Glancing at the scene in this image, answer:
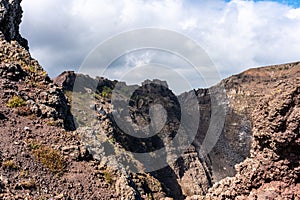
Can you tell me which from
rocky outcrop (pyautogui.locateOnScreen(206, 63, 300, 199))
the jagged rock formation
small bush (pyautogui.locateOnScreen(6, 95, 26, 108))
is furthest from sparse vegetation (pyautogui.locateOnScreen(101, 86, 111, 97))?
rocky outcrop (pyautogui.locateOnScreen(206, 63, 300, 199))

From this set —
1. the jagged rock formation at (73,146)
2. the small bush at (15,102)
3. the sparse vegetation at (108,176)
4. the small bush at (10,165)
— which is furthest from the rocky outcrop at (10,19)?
the sparse vegetation at (108,176)

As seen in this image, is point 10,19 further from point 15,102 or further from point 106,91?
point 106,91

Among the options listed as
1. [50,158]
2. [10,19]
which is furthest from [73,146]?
[10,19]

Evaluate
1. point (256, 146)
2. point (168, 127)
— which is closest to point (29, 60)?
point (256, 146)

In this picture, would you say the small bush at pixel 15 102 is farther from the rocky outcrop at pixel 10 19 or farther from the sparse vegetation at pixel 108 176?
the rocky outcrop at pixel 10 19

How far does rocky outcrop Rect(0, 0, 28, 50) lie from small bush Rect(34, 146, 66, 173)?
313 inches

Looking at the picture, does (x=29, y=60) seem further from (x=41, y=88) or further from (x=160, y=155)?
(x=160, y=155)

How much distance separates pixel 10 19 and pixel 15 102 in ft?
21.4

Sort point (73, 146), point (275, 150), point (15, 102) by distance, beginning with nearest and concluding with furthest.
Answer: point (275, 150)
point (73, 146)
point (15, 102)

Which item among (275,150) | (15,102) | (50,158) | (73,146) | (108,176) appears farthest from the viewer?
(15,102)

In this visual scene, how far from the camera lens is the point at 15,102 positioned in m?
12.7

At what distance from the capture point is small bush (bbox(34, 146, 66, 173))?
11.0 meters

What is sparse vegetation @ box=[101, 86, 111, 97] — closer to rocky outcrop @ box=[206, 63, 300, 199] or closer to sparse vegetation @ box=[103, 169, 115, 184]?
sparse vegetation @ box=[103, 169, 115, 184]

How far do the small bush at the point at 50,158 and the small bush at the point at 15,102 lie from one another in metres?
2.21
